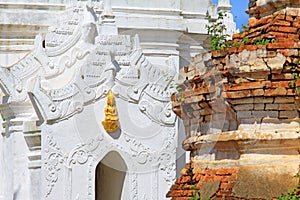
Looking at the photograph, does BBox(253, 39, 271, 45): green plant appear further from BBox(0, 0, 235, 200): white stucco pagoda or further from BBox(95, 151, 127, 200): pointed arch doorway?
BBox(95, 151, 127, 200): pointed arch doorway

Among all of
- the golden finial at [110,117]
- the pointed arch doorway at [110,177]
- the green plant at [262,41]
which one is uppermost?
the green plant at [262,41]

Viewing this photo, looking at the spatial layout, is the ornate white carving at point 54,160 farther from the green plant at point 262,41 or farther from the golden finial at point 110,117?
the green plant at point 262,41

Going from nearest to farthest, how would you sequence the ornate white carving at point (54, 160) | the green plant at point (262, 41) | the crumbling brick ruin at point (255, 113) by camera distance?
1. the crumbling brick ruin at point (255, 113)
2. the green plant at point (262, 41)
3. the ornate white carving at point (54, 160)

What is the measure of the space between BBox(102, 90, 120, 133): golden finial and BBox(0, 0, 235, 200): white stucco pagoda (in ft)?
0.05

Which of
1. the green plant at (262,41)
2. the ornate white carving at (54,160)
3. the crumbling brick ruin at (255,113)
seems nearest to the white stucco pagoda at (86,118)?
the ornate white carving at (54,160)

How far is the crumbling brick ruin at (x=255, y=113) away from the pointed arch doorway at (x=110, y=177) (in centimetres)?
757

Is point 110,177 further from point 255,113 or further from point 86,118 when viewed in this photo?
point 255,113

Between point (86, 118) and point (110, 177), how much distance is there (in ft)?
4.89

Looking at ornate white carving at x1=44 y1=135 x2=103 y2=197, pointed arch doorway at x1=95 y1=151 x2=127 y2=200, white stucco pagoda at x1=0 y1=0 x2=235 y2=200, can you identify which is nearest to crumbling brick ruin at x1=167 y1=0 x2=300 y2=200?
ornate white carving at x1=44 y1=135 x2=103 y2=197

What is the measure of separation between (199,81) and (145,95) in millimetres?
7414

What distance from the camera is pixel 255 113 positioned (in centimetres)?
759

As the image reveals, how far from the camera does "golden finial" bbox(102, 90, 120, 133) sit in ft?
49.6

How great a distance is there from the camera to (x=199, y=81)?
824 cm

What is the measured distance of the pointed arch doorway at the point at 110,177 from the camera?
51.2 feet
